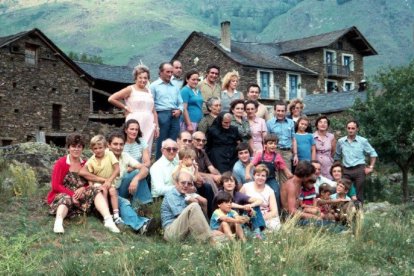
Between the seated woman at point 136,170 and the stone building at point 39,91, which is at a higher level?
the stone building at point 39,91

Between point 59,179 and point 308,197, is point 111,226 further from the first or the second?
point 308,197

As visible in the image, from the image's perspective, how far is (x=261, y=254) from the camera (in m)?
6.68

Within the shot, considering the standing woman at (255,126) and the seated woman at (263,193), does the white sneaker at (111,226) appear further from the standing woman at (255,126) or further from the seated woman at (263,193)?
the standing woman at (255,126)

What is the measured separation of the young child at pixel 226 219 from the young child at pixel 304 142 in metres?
2.86

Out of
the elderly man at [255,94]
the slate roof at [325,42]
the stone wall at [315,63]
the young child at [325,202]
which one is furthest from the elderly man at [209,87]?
the slate roof at [325,42]

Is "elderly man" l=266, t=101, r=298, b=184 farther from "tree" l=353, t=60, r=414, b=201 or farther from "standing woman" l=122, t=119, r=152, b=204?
"tree" l=353, t=60, r=414, b=201

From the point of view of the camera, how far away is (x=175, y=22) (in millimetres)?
159625

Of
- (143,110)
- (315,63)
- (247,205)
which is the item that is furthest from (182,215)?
(315,63)

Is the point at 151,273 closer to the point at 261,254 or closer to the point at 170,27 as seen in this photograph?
the point at 261,254

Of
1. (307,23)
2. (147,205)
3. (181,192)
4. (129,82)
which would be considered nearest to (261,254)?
(181,192)

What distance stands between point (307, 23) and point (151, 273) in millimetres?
148034

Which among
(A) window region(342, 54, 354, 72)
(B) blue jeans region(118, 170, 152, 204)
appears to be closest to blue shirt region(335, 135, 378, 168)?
(B) blue jeans region(118, 170, 152, 204)

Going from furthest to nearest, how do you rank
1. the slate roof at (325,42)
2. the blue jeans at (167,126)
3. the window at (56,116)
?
1. the slate roof at (325,42)
2. the window at (56,116)
3. the blue jeans at (167,126)

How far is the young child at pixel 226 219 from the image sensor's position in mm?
7742
